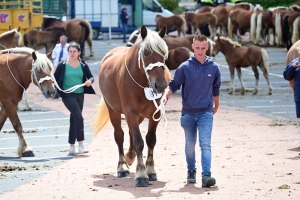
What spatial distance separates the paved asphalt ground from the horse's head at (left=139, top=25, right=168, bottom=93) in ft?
7.24

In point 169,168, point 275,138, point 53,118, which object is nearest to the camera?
point 169,168

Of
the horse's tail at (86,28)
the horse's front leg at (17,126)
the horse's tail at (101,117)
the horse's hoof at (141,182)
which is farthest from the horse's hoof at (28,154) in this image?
the horse's tail at (86,28)

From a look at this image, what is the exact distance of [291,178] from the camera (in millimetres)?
9273

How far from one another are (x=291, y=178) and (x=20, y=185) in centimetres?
339

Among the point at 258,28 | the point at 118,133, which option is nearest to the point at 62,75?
the point at 118,133

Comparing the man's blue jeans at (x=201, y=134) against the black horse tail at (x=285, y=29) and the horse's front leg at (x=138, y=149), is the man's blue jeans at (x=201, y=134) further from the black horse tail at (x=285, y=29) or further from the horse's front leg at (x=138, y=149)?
the black horse tail at (x=285, y=29)

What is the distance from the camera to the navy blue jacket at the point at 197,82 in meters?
8.95

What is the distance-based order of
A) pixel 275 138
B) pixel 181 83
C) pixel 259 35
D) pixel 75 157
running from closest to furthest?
pixel 181 83 < pixel 75 157 < pixel 275 138 < pixel 259 35

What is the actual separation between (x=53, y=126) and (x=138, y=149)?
724 centimetres

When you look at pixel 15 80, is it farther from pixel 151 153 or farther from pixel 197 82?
pixel 197 82

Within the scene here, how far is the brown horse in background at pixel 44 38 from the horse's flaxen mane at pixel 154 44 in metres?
22.9

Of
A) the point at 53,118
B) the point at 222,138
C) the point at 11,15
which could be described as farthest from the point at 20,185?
the point at 11,15

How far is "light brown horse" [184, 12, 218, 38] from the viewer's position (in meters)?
40.8

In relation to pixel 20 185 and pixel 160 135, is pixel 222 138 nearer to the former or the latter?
pixel 160 135
